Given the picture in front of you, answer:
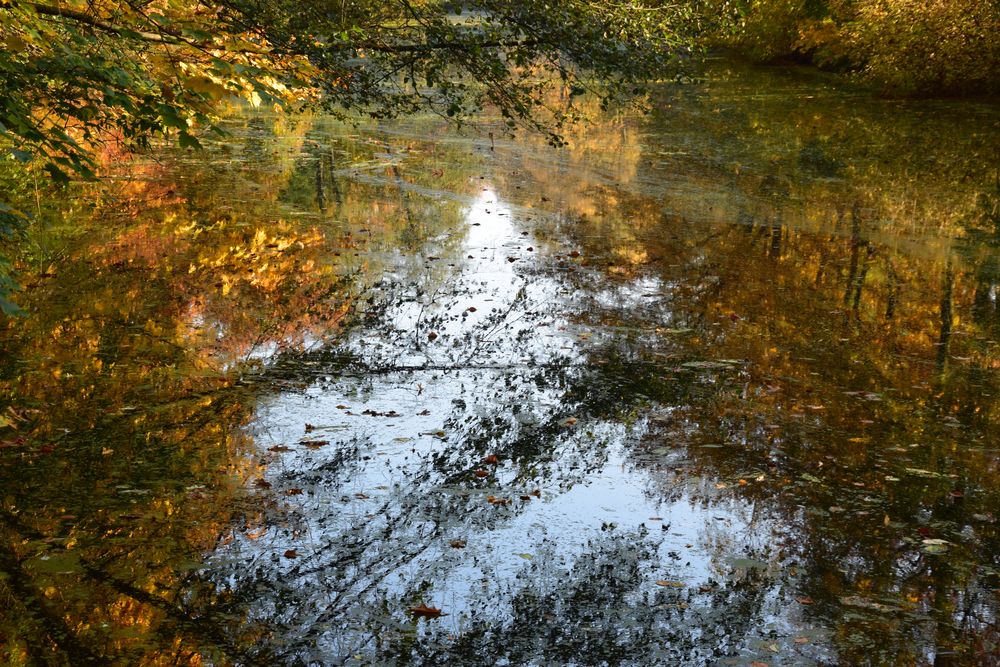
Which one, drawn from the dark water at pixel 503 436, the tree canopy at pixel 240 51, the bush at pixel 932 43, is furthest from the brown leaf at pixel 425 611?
the bush at pixel 932 43

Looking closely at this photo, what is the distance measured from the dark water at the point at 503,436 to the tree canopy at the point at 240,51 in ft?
5.51

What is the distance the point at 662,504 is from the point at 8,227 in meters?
3.38

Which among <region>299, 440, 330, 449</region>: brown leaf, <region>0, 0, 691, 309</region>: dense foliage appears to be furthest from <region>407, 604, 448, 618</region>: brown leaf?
<region>0, 0, 691, 309</region>: dense foliage

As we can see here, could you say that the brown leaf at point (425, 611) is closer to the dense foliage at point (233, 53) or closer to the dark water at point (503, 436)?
the dark water at point (503, 436)

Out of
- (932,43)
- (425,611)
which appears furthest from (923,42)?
(425,611)

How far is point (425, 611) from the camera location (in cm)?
397

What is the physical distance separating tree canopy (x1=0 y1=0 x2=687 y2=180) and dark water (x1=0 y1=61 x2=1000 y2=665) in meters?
1.68

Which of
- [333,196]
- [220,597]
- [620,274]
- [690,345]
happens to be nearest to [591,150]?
[333,196]

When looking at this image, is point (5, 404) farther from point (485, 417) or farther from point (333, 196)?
point (333, 196)

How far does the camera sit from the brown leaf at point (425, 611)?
3.95m

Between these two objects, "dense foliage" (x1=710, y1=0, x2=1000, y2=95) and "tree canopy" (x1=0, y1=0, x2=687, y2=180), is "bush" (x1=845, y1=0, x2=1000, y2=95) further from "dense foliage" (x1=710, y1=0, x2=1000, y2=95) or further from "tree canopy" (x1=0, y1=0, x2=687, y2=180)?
"tree canopy" (x1=0, y1=0, x2=687, y2=180)

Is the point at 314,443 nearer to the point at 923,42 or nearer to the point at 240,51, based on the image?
the point at 240,51

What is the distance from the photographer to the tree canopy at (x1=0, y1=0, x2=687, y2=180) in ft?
13.0

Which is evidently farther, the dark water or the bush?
the bush
